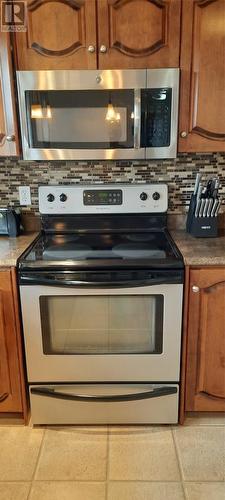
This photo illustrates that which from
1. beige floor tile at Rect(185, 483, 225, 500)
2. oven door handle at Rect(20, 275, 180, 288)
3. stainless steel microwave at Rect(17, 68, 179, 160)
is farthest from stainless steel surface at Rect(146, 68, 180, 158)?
beige floor tile at Rect(185, 483, 225, 500)

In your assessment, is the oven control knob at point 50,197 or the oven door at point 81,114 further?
the oven control knob at point 50,197

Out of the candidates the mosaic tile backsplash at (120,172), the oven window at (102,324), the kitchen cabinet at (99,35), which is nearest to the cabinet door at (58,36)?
the kitchen cabinet at (99,35)

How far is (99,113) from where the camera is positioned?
1.66 m

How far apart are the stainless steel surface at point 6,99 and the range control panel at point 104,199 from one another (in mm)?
327

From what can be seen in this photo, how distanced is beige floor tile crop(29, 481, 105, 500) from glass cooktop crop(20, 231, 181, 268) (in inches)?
35.0

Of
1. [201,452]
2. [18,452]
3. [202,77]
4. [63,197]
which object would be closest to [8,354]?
[18,452]

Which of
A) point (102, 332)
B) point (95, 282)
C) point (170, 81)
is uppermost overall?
point (170, 81)

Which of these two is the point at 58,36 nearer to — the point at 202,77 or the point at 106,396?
the point at 202,77

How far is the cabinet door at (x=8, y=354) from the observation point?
1.55m

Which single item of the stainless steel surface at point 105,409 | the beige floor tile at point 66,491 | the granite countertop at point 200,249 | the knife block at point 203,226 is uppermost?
the knife block at point 203,226

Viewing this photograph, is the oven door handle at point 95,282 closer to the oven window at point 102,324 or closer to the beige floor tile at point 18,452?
the oven window at point 102,324

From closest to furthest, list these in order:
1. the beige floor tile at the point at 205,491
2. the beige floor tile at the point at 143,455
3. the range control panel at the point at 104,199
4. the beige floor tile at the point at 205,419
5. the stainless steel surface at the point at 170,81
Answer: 1. the beige floor tile at the point at 205,491
2. the beige floor tile at the point at 143,455
3. the stainless steel surface at the point at 170,81
4. the beige floor tile at the point at 205,419
5. the range control panel at the point at 104,199

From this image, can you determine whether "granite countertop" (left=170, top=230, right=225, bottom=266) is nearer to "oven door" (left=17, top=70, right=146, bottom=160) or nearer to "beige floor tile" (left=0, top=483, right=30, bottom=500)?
"oven door" (left=17, top=70, right=146, bottom=160)

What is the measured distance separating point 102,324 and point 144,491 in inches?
26.5
